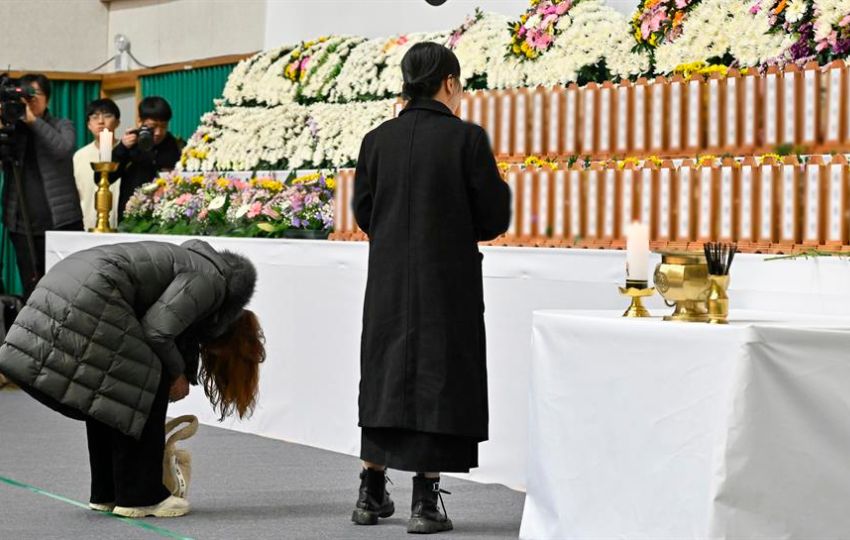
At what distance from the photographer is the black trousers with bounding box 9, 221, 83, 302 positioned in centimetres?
744

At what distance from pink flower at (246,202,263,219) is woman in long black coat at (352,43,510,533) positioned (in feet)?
8.00

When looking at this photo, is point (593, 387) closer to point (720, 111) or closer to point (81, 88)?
point (720, 111)

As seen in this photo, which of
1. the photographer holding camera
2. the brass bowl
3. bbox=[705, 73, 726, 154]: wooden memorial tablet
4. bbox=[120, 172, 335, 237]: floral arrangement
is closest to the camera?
the brass bowl

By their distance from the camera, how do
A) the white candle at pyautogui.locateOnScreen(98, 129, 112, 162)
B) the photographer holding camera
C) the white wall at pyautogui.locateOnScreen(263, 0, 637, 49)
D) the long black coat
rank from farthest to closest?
the white wall at pyautogui.locateOnScreen(263, 0, 637, 49) → the photographer holding camera → the white candle at pyautogui.locateOnScreen(98, 129, 112, 162) → the long black coat

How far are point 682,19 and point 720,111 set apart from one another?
0.94 m

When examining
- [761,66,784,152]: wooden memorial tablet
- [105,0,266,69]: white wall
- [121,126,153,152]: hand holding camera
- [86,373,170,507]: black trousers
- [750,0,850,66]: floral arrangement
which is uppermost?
[105,0,266,69]: white wall

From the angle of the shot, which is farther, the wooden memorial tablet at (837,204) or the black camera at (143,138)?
the black camera at (143,138)

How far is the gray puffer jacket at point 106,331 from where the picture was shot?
12.4 ft

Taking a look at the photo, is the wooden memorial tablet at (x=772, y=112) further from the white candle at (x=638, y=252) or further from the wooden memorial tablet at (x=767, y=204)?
the white candle at (x=638, y=252)

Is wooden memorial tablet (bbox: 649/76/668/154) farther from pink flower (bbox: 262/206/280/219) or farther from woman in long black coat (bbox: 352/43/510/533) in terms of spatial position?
pink flower (bbox: 262/206/280/219)

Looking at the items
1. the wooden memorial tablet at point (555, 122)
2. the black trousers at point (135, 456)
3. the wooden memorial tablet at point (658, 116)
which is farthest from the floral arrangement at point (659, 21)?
the black trousers at point (135, 456)

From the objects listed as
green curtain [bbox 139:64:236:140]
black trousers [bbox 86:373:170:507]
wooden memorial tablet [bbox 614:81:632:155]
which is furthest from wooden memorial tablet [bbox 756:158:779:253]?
green curtain [bbox 139:64:236:140]

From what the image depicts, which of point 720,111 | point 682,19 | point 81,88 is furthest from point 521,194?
point 81,88

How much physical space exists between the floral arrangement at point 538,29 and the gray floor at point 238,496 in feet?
5.57
